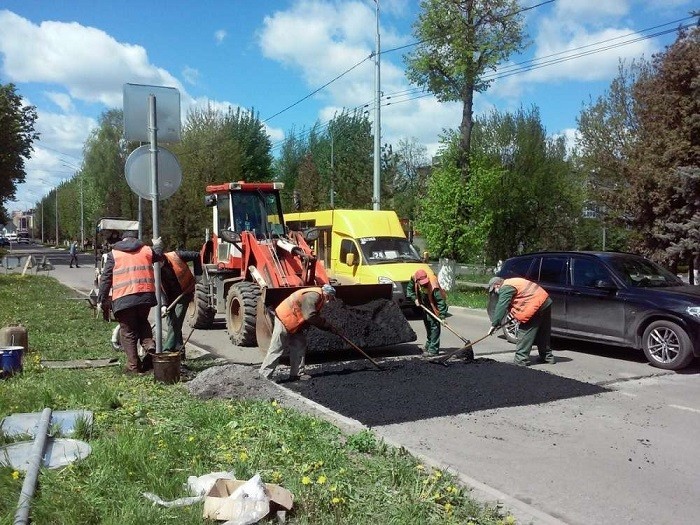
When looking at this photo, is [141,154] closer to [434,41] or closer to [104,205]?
[434,41]

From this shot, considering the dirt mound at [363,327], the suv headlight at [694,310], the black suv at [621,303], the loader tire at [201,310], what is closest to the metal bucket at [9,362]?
the dirt mound at [363,327]

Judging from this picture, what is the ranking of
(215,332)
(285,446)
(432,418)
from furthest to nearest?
(215,332) → (432,418) → (285,446)

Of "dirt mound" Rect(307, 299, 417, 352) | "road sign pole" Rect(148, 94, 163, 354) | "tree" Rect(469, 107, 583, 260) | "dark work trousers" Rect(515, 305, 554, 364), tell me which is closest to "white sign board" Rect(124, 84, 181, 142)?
"road sign pole" Rect(148, 94, 163, 354)

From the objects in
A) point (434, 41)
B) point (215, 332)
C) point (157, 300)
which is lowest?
point (215, 332)

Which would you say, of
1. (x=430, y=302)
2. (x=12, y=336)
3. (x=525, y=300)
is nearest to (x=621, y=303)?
(x=525, y=300)

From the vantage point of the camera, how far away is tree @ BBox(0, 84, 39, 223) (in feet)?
126

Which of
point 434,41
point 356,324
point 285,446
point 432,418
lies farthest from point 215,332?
point 434,41

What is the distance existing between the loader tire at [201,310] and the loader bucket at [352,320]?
3.98 meters

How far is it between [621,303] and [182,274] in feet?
22.2

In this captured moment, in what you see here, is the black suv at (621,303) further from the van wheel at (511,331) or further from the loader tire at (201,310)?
the loader tire at (201,310)

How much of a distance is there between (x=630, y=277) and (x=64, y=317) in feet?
37.2

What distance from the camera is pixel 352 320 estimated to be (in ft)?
32.6

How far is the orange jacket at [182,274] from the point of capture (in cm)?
957

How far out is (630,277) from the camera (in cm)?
1012
